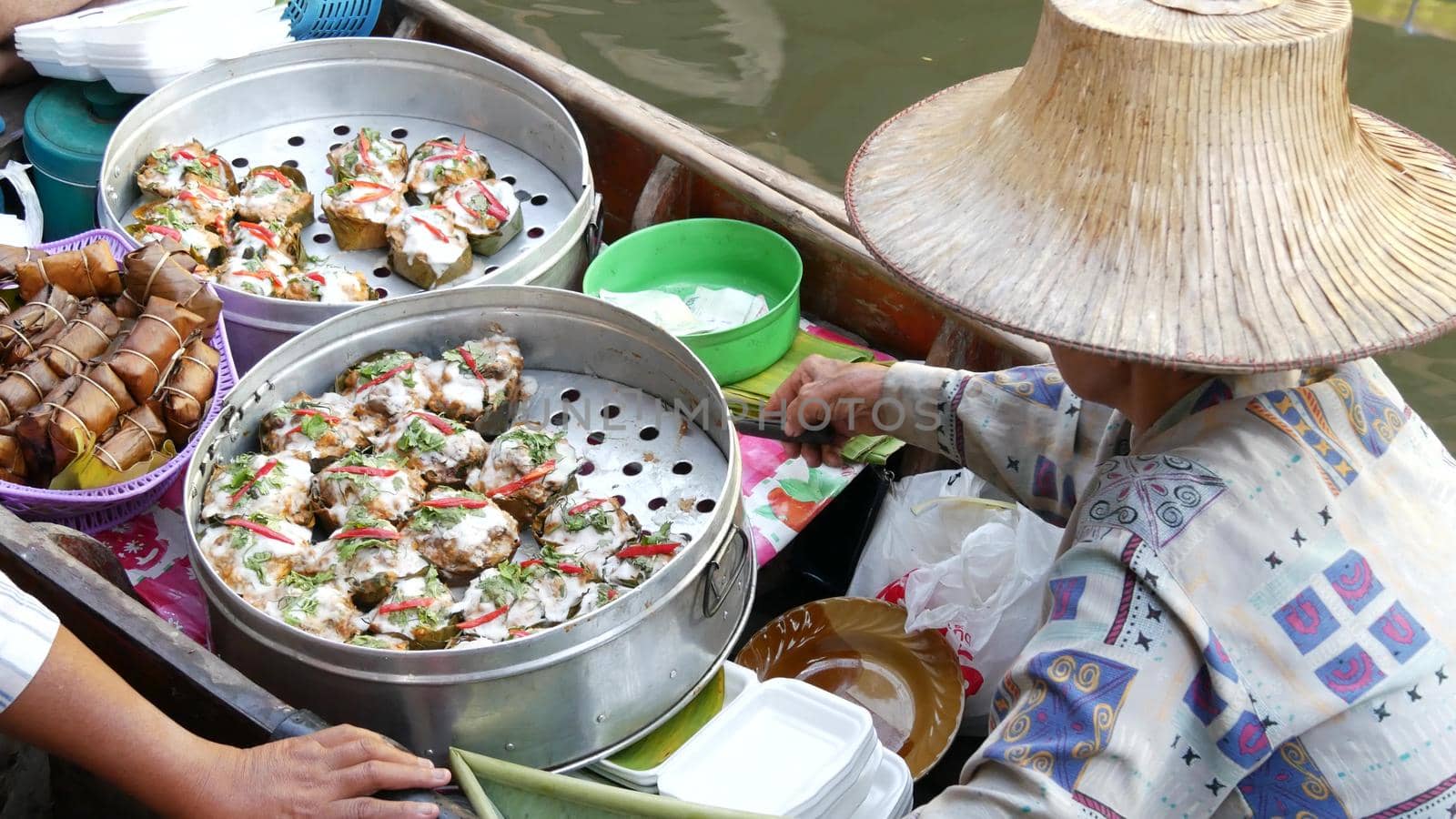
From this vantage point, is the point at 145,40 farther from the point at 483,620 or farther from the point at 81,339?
the point at 483,620

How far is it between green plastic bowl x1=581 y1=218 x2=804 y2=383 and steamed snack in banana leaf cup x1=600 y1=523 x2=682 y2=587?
2.39 ft

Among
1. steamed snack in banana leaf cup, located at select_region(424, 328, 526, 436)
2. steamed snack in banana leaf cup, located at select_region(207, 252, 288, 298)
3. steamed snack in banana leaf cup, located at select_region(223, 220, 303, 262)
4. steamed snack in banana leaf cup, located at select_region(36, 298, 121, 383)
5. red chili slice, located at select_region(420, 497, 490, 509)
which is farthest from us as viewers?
steamed snack in banana leaf cup, located at select_region(223, 220, 303, 262)

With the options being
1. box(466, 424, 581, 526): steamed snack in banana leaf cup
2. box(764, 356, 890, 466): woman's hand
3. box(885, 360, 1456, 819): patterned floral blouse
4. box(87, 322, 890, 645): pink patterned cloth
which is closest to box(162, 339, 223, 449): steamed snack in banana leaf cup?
box(87, 322, 890, 645): pink patterned cloth

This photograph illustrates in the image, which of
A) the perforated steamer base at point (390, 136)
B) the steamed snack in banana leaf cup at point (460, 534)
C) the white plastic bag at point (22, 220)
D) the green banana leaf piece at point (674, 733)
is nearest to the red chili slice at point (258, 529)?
the steamed snack in banana leaf cup at point (460, 534)

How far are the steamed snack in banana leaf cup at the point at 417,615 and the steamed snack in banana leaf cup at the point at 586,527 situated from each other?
22 cm

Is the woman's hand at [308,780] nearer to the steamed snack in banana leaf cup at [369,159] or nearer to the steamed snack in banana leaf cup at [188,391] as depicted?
the steamed snack in banana leaf cup at [188,391]

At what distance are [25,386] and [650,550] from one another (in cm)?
122

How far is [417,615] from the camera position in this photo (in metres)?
1.86

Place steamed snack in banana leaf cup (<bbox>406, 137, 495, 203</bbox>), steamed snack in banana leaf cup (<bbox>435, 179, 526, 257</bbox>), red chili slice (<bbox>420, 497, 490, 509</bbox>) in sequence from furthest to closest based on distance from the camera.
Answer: steamed snack in banana leaf cup (<bbox>406, 137, 495, 203</bbox>)
steamed snack in banana leaf cup (<bbox>435, 179, 526, 257</bbox>)
red chili slice (<bbox>420, 497, 490, 509</bbox>)

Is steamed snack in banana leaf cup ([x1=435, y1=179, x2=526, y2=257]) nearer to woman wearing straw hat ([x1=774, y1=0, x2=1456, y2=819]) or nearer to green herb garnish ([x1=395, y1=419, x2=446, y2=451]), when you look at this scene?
green herb garnish ([x1=395, y1=419, x2=446, y2=451])

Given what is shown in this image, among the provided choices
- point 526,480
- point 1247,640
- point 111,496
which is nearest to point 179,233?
point 111,496

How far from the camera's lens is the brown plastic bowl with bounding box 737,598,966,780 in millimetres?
2260

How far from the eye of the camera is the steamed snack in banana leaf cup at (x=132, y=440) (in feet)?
6.66

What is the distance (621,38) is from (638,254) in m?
3.64
